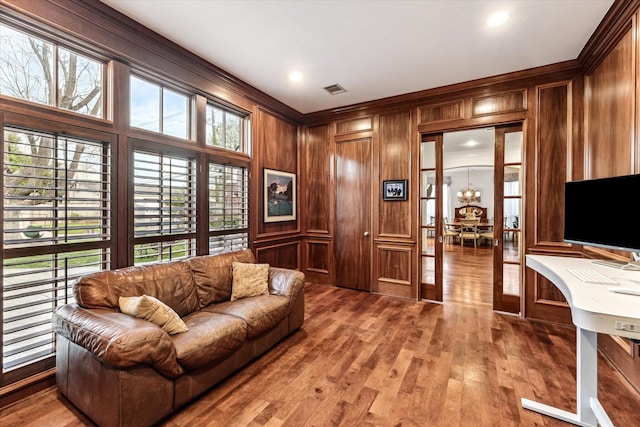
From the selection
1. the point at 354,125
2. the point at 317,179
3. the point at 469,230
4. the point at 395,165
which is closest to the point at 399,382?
the point at 395,165

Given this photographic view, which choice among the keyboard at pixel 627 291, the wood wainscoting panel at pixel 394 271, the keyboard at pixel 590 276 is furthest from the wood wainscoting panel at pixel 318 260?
the keyboard at pixel 627 291

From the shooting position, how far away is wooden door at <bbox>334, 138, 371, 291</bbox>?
4484mm

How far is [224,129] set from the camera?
11.8 ft

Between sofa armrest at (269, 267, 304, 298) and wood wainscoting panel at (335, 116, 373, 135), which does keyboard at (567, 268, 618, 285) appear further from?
wood wainscoting panel at (335, 116, 373, 135)

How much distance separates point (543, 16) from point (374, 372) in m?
3.39

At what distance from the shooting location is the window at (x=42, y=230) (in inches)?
75.5

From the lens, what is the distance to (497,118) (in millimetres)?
3582

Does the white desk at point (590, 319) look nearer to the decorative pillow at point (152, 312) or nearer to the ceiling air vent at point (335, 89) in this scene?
the decorative pillow at point (152, 312)

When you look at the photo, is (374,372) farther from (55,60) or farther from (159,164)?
(55,60)

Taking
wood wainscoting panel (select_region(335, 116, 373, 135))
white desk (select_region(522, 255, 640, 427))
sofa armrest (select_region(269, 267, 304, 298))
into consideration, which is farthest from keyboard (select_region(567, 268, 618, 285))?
wood wainscoting panel (select_region(335, 116, 373, 135))

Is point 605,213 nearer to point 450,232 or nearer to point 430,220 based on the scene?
point 430,220

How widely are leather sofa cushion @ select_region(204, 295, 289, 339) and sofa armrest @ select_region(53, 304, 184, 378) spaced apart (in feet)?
2.10

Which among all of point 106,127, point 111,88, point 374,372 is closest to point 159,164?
point 106,127

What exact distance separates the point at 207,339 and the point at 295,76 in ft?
10.2
